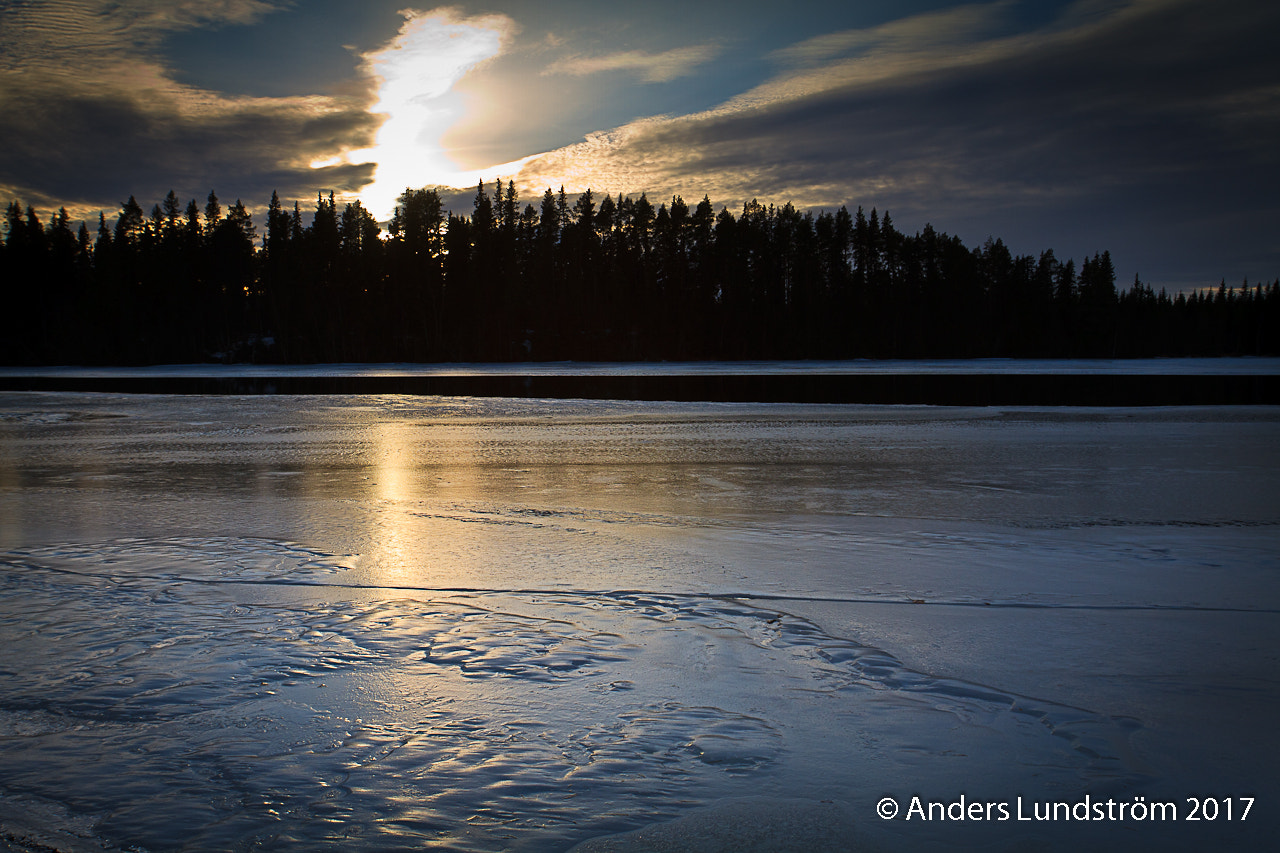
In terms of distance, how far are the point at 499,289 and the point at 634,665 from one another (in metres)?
82.6

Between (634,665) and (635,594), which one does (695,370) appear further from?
(634,665)

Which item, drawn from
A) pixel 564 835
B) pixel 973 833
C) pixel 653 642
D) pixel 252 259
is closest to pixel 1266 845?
pixel 973 833

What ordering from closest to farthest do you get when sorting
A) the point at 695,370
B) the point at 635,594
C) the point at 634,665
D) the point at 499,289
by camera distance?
the point at 634,665, the point at 635,594, the point at 695,370, the point at 499,289

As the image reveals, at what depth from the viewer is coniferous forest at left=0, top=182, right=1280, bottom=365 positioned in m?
80.2

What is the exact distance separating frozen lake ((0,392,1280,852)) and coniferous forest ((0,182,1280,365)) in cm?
7278

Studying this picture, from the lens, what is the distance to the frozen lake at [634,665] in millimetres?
2533

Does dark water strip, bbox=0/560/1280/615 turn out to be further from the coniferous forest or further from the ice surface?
the coniferous forest

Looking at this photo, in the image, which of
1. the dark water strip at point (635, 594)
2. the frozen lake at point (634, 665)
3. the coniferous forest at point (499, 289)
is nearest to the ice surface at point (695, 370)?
the coniferous forest at point (499, 289)

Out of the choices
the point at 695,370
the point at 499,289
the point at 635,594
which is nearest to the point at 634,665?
the point at 635,594

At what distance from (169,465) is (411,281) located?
250 feet

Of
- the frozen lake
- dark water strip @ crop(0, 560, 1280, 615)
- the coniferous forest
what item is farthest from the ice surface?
dark water strip @ crop(0, 560, 1280, 615)

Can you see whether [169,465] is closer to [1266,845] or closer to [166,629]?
[166,629]

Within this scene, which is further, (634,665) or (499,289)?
(499,289)

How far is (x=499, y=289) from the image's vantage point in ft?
274
